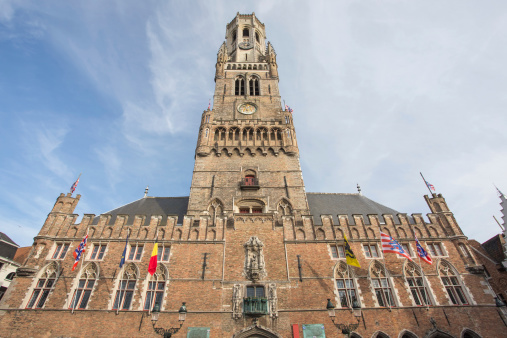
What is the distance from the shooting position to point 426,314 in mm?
15383

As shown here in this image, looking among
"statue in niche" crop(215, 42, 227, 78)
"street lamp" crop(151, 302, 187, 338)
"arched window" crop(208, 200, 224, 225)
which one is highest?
"statue in niche" crop(215, 42, 227, 78)

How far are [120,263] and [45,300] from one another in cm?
437

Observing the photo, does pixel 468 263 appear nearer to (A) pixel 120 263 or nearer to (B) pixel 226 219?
(B) pixel 226 219

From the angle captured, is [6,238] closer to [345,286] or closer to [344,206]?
[345,286]

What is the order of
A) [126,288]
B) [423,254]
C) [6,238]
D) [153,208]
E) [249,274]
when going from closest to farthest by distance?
[126,288] < [423,254] < [249,274] < [153,208] < [6,238]

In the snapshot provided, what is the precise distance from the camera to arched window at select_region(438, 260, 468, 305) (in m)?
16.2

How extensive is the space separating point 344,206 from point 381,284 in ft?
23.2

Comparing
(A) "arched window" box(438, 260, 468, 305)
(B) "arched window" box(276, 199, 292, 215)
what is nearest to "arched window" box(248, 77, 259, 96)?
(B) "arched window" box(276, 199, 292, 215)

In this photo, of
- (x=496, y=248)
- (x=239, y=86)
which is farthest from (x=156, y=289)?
(x=496, y=248)

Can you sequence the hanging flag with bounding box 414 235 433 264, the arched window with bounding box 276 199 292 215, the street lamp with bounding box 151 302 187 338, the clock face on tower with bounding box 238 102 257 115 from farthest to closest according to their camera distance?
the clock face on tower with bounding box 238 102 257 115 → the arched window with bounding box 276 199 292 215 → the hanging flag with bounding box 414 235 433 264 → the street lamp with bounding box 151 302 187 338

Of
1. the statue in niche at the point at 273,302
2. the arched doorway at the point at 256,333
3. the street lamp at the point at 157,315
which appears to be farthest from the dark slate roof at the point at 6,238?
the statue in niche at the point at 273,302

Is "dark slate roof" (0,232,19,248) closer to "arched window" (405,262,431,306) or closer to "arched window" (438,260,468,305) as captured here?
"arched window" (405,262,431,306)

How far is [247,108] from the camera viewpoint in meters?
27.9

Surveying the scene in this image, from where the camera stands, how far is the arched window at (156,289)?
51.3 feet
